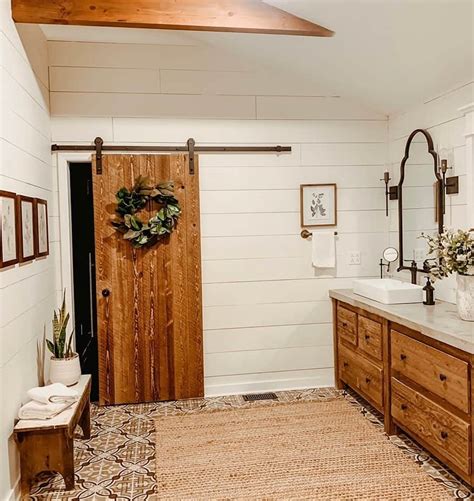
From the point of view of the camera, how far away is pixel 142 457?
10.0 ft

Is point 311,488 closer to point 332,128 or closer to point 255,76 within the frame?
point 332,128

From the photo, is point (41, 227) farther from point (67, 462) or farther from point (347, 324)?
Answer: point (347, 324)

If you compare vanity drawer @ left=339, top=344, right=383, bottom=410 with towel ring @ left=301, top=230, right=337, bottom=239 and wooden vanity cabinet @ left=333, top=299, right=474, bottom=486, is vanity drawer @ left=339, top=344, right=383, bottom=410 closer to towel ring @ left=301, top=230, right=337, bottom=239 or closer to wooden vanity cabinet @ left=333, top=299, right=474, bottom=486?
wooden vanity cabinet @ left=333, top=299, right=474, bottom=486

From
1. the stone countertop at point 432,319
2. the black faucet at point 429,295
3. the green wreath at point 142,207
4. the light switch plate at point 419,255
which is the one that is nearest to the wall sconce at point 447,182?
the light switch plate at point 419,255

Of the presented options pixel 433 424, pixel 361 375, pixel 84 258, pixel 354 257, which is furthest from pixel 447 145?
pixel 84 258

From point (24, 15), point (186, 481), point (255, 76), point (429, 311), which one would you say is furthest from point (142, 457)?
point (255, 76)

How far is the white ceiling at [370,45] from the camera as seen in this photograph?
2.88m

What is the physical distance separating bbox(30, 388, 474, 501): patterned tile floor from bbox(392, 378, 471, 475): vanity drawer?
0.53 ft

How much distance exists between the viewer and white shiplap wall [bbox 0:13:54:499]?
253cm

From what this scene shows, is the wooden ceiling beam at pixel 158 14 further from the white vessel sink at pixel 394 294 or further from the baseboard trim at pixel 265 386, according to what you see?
the baseboard trim at pixel 265 386

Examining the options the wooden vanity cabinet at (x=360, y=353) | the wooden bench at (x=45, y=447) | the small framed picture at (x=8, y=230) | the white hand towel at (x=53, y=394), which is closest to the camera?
the small framed picture at (x=8, y=230)

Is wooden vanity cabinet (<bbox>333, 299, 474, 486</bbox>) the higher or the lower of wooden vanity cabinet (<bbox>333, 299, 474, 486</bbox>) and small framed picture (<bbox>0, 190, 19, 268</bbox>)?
the lower

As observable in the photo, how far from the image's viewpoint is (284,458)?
2992 mm

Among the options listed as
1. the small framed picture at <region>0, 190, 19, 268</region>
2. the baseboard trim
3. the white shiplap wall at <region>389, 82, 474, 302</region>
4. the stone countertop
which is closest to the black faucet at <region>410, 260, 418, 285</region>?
the white shiplap wall at <region>389, 82, 474, 302</region>
